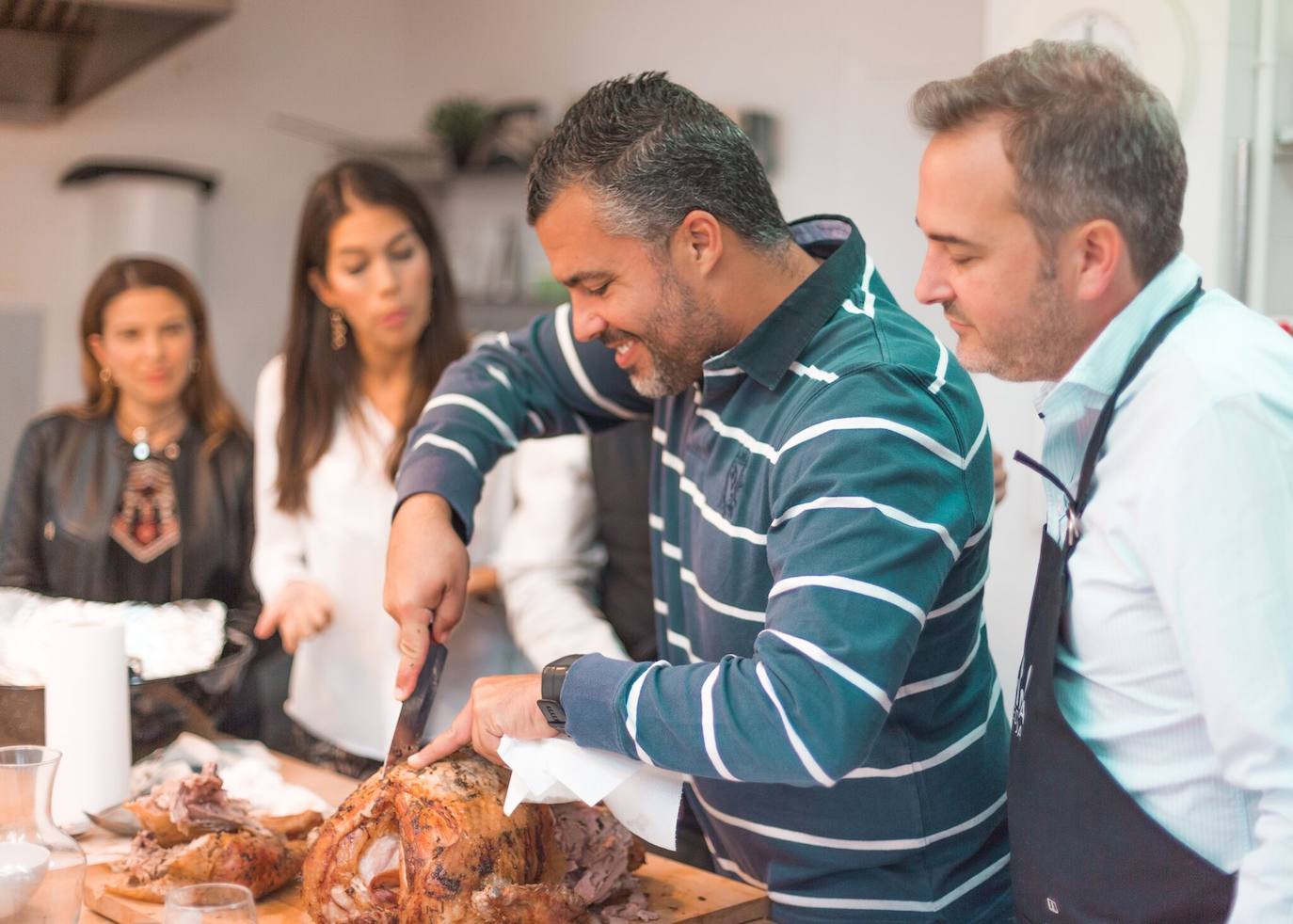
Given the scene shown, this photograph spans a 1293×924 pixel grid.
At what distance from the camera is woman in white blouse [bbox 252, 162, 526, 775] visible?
2.27 meters

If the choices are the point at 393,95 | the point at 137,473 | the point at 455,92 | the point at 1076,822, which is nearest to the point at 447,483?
the point at 1076,822

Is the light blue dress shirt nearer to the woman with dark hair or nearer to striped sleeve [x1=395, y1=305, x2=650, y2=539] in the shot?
striped sleeve [x1=395, y1=305, x2=650, y2=539]

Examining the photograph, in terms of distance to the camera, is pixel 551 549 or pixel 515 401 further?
pixel 551 549

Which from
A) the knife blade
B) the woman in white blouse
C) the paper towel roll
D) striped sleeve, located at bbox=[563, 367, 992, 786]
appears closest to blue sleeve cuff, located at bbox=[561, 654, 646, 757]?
striped sleeve, located at bbox=[563, 367, 992, 786]

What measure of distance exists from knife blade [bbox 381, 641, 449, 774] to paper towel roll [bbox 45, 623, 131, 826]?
0.39 meters

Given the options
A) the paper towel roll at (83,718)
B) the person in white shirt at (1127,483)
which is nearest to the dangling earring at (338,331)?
the paper towel roll at (83,718)

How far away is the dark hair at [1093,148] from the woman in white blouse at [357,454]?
1362 mm

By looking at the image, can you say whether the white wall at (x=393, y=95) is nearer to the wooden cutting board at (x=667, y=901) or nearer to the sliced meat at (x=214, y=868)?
the wooden cutting board at (x=667, y=901)

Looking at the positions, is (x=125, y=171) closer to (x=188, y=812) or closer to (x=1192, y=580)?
(x=188, y=812)

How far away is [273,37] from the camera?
16.3 feet

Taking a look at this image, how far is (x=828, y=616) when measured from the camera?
109 cm

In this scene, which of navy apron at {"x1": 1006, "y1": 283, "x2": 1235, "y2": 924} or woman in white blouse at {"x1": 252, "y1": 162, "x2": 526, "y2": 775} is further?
woman in white blouse at {"x1": 252, "y1": 162, "x2": 526, "y2": 775}

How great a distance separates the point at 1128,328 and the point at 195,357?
2.27m

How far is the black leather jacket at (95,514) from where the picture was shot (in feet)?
8.86
